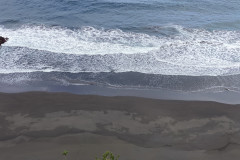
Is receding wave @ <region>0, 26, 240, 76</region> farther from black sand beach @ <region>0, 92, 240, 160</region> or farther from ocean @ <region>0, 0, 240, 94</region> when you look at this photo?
black sand beach @ <region>0, 92, 240, 160</region>

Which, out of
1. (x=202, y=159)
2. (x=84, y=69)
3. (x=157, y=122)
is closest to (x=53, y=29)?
(x=84, y=69)

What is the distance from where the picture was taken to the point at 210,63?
1517 centimetres

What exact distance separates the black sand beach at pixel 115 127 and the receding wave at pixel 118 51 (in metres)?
3.07

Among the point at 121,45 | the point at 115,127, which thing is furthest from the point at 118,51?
the point at 115,127

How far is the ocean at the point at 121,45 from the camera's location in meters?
13.6

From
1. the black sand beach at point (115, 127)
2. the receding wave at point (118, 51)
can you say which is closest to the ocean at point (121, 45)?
the receding wave at point (118, 51)

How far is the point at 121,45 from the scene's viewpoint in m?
17.4

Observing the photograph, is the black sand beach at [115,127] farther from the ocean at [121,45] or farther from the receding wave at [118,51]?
the receding wave at [118,51]

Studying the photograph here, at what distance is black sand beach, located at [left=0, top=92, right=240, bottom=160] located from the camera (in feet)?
29.3

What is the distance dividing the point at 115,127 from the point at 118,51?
7.40 m

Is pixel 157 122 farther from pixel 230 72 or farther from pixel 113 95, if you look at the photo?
pixel 230 72

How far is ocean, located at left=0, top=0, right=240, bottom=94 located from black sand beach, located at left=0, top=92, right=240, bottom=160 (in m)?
1.51

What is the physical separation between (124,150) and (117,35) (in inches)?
452

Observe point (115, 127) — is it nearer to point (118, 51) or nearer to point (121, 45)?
point (118, 51)
